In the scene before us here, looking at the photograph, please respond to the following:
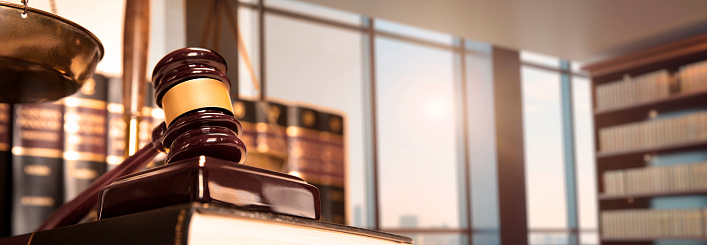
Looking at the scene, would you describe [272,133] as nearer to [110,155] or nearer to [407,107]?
[110,155]

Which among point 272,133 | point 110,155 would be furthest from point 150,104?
point 272,133

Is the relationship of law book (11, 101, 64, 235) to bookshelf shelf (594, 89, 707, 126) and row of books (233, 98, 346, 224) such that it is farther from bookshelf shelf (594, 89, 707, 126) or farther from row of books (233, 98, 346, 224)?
bookshelf shelf (594, 89, 707, 126)

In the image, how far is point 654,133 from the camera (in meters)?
5.12

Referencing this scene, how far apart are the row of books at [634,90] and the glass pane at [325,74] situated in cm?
203

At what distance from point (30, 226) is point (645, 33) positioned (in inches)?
168

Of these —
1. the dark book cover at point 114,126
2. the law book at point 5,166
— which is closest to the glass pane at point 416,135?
the dark book cover at point 114,126

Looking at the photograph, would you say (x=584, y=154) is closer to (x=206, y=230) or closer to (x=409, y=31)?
(x=409, y=31)

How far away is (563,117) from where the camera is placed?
7.57 m

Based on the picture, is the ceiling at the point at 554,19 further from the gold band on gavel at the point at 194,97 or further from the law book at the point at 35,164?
the gold band on gavel at the point at 194,97

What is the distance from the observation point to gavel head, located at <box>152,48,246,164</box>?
392 mm

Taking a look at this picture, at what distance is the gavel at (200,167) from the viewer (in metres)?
0.32

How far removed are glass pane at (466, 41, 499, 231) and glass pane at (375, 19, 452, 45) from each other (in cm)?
27

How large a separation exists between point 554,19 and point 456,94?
223 cm

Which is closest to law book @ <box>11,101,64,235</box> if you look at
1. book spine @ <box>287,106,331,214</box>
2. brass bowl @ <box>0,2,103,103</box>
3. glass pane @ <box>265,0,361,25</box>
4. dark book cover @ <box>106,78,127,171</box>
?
dark book cover @ <box>106,78,127,171</box>
